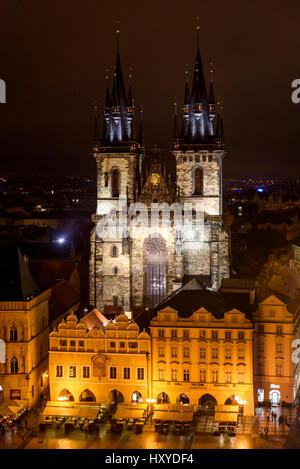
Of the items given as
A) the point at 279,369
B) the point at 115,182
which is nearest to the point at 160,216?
the point at 115,182

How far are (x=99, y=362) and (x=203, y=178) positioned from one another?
91.9 feet

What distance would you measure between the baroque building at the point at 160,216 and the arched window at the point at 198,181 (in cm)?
11

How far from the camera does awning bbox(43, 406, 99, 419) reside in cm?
5388

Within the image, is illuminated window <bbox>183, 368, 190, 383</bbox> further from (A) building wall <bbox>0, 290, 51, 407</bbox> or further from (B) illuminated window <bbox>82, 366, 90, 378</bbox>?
(A) building wall <bbox>0, 290, 51, 407</bbox>

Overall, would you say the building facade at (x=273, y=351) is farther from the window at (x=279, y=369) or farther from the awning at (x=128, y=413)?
the awning at (x=128, y=413)

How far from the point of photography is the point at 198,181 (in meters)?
77.1

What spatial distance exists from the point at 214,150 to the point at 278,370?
28.9 m

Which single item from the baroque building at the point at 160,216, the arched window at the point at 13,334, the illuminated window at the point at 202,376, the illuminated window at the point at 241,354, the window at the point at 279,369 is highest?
the baroque building at the point at 160,216

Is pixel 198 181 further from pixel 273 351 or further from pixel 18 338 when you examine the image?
pixel 18 338

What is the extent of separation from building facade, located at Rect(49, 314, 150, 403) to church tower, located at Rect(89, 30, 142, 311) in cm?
1814

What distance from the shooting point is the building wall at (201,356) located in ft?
184

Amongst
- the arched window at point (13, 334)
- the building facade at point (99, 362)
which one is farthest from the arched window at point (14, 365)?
the building facade at point (99, 362)
